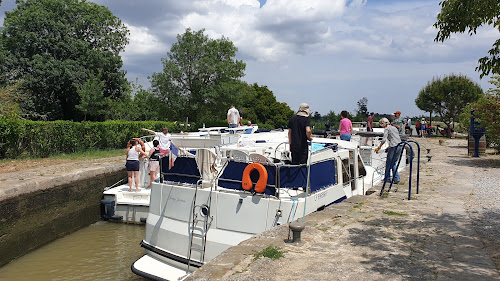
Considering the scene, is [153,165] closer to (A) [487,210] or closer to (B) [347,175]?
(B) [347,175]

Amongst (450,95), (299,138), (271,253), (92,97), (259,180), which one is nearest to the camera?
(271,253)

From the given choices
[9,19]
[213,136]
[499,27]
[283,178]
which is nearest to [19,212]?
[213,136]

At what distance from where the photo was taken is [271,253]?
473 centimetres

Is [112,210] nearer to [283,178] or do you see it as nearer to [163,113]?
[283,178]

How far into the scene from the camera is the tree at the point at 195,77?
33.3 metres

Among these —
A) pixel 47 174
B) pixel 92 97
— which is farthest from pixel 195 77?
pixel 47 174

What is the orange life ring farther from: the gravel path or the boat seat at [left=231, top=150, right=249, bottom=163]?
the gravel path

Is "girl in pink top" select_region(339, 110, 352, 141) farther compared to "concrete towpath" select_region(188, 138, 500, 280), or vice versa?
"girl in pink top" select_region(339, 110, 352, 141)

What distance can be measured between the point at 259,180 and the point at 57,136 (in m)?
14.9

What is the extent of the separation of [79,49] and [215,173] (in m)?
29.9

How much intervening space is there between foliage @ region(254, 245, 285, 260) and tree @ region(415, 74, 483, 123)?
141 ft

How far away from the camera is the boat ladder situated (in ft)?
22.7

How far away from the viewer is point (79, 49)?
107 ft

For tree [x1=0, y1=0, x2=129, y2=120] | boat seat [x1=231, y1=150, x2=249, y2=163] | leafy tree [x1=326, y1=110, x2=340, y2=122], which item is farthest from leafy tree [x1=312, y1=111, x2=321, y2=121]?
boat seat [x1=231, y1=150, x2=249, y2=163]
